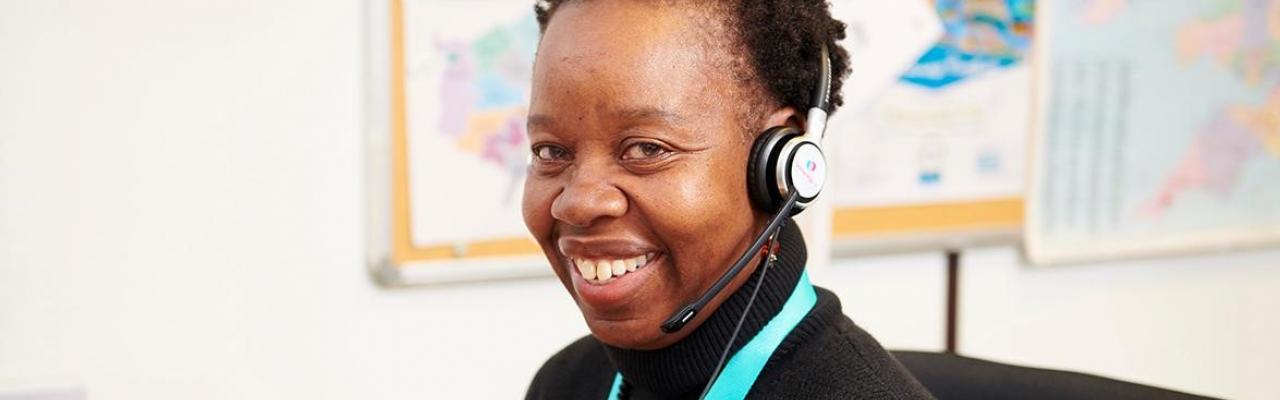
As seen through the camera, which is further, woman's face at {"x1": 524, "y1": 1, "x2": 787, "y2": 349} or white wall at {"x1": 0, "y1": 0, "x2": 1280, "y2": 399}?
white wall at {"x1": 0, "y1": 0, "x2": 1280, "y2": 399}

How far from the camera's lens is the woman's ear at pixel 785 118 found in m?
0.94

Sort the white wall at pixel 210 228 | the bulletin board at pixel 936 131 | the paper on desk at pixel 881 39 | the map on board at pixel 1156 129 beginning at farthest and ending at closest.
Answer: the map on board at pixel 1156 129 → the bulletin board at pixel 936 131 → the paper on desk at pixel 881 39 → the white wall at pixel 210 228

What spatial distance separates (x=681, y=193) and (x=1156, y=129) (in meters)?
1.68

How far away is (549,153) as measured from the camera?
37.1 inches

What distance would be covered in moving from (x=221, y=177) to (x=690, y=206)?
2.76ft

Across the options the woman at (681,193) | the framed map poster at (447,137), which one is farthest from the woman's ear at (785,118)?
the framed map poster at (447,137)

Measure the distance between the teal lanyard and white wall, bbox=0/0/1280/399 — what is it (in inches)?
32.2

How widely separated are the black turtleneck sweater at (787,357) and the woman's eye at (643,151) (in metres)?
0.12

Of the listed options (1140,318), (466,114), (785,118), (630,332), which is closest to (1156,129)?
(1140,318)

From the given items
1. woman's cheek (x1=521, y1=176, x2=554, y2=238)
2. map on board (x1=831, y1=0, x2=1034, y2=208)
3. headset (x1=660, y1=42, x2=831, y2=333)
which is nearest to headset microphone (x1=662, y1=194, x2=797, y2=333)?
headset (x1=660, y1=42, x2=831, y2=333)

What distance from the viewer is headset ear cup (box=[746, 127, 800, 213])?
90cm

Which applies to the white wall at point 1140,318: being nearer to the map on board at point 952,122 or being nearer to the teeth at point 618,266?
the map on board at point 952,122

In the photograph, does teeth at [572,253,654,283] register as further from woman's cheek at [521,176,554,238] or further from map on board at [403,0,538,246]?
map on board at [403,0,538,246]

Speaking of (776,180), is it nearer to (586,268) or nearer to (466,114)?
(586,268)
